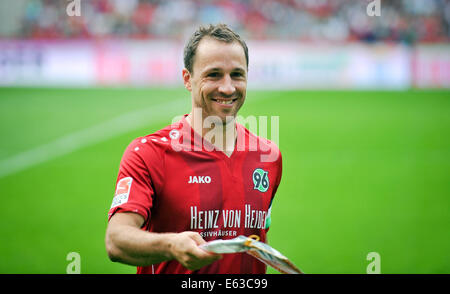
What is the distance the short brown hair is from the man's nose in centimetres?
21

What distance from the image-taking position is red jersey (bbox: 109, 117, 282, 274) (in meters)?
2.73

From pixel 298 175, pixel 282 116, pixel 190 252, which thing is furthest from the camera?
pixel 282 116

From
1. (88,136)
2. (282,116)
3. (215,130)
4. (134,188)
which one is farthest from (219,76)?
(282,116)

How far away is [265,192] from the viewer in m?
3.09

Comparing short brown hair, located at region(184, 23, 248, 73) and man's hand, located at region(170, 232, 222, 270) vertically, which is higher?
short brown hair, located at region(184, 23, 248, 73)

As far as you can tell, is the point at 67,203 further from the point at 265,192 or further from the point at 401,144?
the point at 401,144

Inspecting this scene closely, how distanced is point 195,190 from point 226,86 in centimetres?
62

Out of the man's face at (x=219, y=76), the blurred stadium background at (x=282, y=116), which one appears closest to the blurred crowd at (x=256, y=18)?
the blurred stadium background at (x=282, y=116)

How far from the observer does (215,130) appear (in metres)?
3.04

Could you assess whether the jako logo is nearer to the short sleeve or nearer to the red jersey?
the red jersey

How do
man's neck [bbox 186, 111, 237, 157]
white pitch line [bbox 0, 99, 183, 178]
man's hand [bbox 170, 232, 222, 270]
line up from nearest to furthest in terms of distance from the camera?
man's hand [bbox 170, 232, 222, 270] < man's neck [bbox 186, 111, 237, 157] < white pitch line [bbox 0, 99, 183, 178]

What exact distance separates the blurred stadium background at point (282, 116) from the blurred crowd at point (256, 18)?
8 cm

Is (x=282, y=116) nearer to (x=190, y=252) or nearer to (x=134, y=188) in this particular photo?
(x=134, y=188)

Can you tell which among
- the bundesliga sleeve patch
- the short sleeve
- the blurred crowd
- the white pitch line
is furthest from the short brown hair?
the blurred crowd
